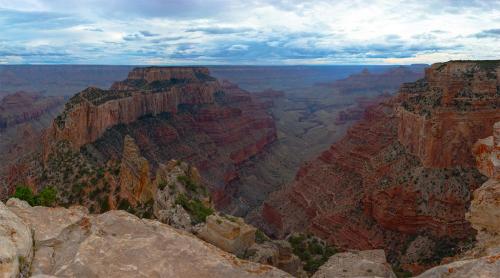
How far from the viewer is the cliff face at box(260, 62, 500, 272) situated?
39.8m

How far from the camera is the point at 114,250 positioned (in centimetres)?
1302

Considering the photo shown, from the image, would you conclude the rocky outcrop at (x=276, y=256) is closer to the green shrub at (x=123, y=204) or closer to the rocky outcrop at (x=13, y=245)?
the rocky outcrop at (x=13, y=245)

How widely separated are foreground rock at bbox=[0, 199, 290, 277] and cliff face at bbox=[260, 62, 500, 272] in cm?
2635

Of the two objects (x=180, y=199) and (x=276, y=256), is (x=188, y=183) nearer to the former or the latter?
(x=180, y=199)

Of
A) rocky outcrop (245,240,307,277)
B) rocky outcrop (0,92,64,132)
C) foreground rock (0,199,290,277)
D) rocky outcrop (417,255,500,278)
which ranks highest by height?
rocky outcrop (417,255,500,278)

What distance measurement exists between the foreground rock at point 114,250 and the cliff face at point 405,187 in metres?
26.4

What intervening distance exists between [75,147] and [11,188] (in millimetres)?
8041

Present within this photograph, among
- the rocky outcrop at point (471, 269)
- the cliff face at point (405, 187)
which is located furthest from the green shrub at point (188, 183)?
the cliff face at point (405, 187)

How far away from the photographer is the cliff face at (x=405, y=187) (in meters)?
39.8

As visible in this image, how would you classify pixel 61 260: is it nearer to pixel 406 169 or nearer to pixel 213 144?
pixel 406 169

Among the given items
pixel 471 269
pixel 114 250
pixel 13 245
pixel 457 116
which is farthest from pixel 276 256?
pixel 457 116

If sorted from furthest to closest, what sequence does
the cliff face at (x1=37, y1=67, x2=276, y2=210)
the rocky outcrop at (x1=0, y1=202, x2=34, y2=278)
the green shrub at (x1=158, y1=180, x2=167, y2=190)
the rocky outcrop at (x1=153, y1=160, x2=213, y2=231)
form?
the cliff face at (x1=37, y1=67, x2=276, y2=210)
the green shrub at (x1=158, y1=180, x2=167, y2=190)
the rocky outcrop at (x1=153, y1=160, x2=213, y2=231)
the rocky outcrop at (x1=0, y1=202, x2=34, y2=278)

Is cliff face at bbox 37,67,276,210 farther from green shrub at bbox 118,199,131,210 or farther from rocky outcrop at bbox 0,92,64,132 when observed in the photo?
rocky outcrop at bbox 0,92,64,132

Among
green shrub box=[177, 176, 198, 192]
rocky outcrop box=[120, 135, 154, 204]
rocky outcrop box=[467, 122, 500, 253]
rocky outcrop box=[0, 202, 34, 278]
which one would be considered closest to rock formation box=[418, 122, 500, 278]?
rocky outcrop box=[467, 122, 500, 253]
